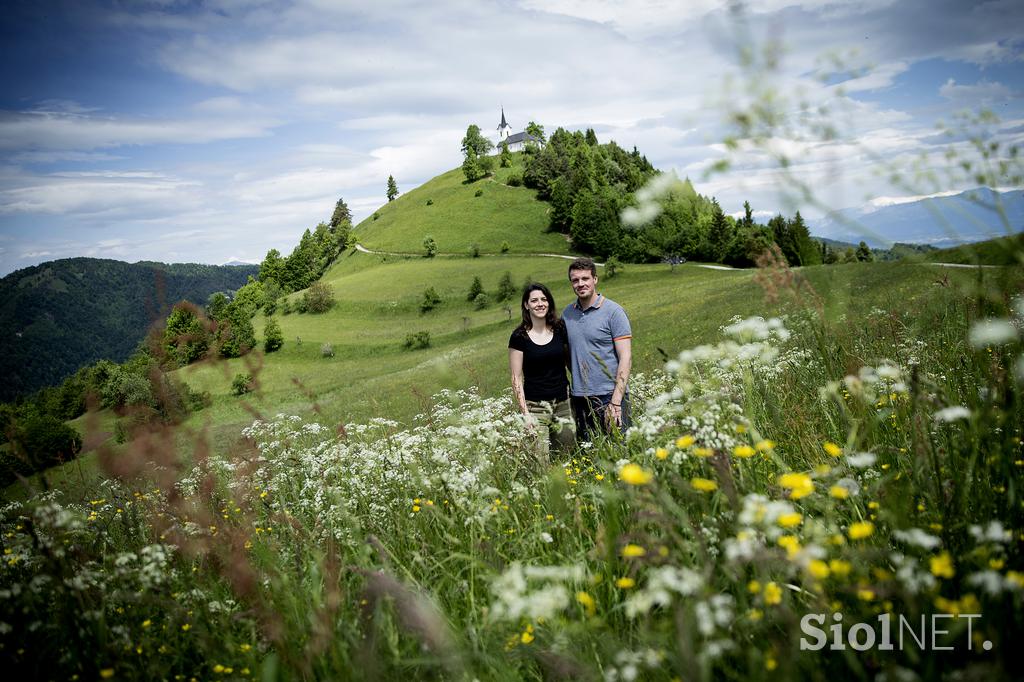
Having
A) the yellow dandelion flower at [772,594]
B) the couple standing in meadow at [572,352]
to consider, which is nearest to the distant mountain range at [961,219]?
the yellow dandelion flower at [772,594]

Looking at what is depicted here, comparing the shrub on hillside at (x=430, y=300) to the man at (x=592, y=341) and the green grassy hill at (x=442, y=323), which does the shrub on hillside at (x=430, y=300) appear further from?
the man at (x=592, y=341)

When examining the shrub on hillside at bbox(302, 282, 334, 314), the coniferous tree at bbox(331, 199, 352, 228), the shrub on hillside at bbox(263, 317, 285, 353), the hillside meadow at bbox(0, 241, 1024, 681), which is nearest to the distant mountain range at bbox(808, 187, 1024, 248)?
the hillside meadow at bbox(0, 241, 1024, 681)

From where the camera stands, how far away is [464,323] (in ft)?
201

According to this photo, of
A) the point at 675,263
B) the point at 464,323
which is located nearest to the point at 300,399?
the point at 464,323

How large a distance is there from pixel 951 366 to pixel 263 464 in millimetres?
6568

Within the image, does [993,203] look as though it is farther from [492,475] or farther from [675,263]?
[675,263]

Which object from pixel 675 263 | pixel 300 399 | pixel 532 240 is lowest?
pixel 300 399

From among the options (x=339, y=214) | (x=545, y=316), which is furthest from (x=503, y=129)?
(x=545, y=316)

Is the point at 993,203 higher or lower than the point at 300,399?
higher

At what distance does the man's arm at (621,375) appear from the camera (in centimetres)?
591

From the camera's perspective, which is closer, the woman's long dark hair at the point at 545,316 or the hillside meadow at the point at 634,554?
the hillside meadow at the point at 634,554

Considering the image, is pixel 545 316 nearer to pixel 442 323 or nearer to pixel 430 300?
pixel 442 323

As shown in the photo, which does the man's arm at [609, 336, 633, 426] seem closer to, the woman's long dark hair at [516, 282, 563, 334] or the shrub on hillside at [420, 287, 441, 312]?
the woman's long dark hair at [516, 282, 563, 334]

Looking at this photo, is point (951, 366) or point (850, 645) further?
point (951, 366)
